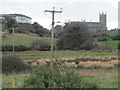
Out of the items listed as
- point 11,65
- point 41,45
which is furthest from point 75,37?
point 11,65

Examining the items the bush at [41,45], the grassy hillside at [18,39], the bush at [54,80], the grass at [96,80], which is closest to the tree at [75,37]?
the bush at [41,45]

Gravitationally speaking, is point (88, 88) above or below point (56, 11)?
below

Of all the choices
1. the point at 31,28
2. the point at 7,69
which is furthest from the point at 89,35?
the point at 7,69

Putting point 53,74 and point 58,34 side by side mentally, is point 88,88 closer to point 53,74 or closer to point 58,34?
point 53,74

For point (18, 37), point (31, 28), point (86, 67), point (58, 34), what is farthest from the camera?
point (31, 28)

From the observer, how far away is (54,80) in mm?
13680

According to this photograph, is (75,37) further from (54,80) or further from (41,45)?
(54,80)

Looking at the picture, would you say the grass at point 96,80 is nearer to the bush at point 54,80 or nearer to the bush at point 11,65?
the bush at point 54,80

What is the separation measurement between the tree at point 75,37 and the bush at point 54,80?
4747 cm

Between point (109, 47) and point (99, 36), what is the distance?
591 inches

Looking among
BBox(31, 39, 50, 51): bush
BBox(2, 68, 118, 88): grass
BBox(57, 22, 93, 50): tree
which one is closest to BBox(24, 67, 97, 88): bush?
BBox(2, 68, 118, 88): grass

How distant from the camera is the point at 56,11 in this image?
26.3m

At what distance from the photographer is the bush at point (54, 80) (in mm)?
12898

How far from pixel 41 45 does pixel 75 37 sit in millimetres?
7383
